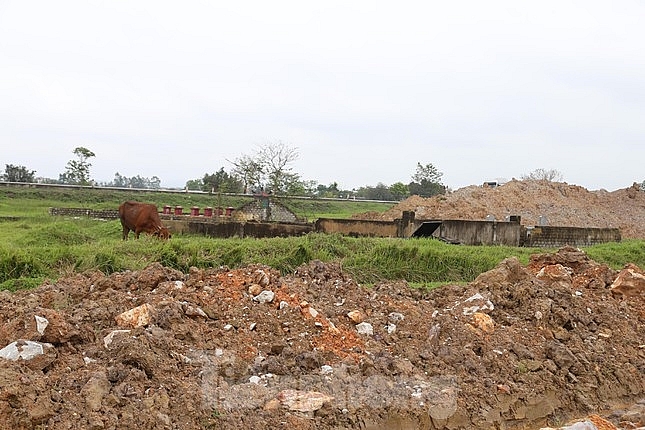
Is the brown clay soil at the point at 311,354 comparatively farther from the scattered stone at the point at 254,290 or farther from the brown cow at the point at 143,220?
the brown cow at the point at 143,220

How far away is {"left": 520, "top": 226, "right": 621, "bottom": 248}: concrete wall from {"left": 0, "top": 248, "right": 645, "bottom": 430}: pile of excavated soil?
10076 mm

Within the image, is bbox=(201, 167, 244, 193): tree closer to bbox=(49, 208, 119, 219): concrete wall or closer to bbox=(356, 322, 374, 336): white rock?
bbox=(49, 208, 119, 219): concrete wall

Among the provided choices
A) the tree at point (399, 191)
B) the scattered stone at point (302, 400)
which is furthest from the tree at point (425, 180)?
the scattered stone at point (302, 400)

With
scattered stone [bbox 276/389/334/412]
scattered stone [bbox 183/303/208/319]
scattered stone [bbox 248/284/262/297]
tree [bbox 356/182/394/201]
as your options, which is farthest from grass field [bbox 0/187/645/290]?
tree [bbox 356/182/394/201]

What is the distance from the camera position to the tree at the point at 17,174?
4744cm

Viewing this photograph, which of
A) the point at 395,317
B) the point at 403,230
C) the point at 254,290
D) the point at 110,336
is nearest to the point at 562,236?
the point at 403,230

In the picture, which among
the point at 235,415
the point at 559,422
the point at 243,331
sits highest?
the point at 243,331

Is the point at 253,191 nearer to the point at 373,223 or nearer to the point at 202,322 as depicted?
the point at 373,223

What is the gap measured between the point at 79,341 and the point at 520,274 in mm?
6330

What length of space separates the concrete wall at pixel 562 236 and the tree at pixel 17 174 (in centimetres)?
3930

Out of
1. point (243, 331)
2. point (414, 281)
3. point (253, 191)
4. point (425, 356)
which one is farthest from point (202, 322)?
point (253, 191)

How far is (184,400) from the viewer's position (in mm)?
5246

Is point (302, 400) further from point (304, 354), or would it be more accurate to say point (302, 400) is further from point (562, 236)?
point (562, 236)

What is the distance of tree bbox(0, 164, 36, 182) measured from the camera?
47438 millimetres
